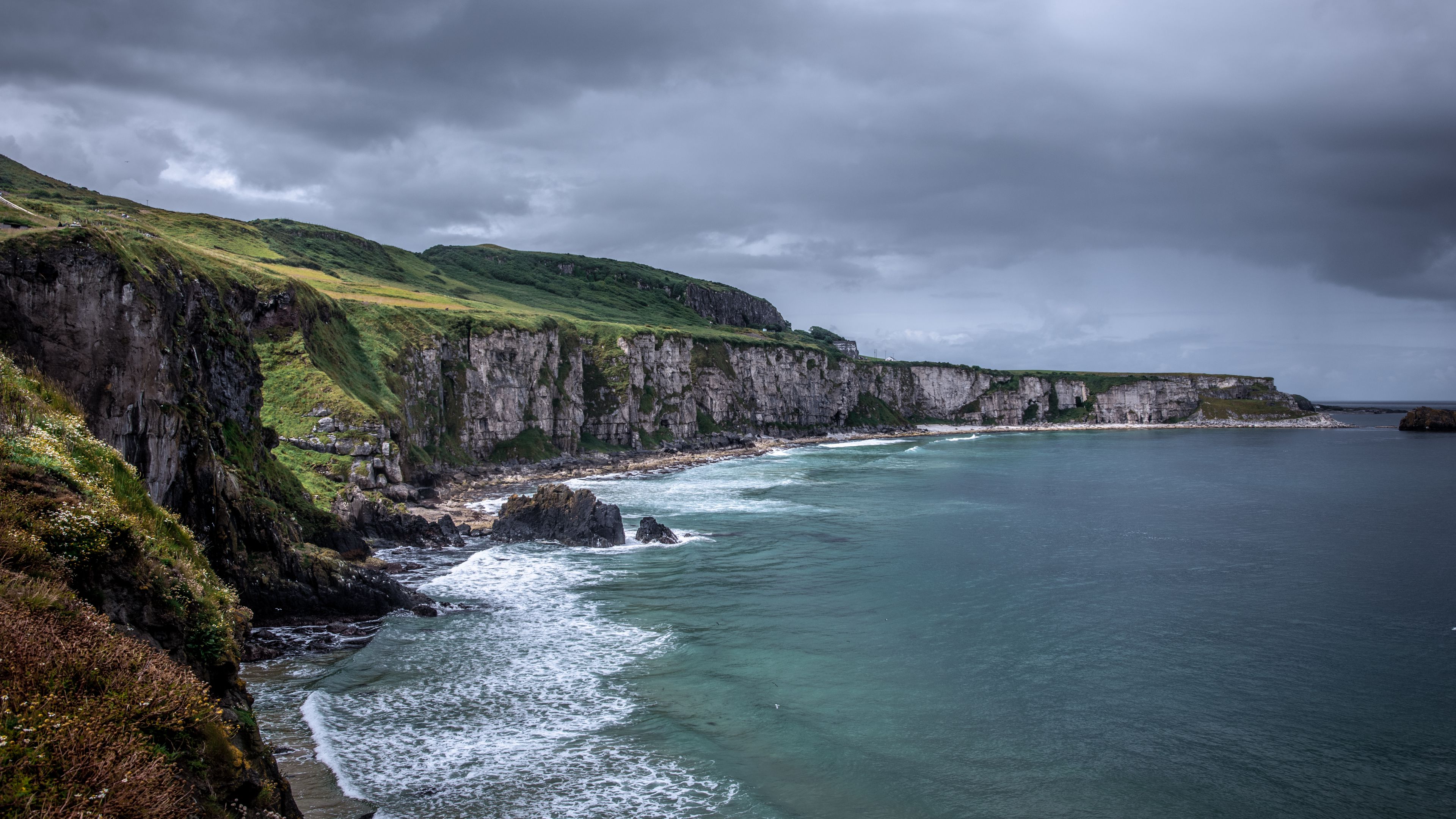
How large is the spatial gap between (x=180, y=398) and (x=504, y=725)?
1406cm

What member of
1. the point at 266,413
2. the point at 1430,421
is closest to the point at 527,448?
the point at 266,413

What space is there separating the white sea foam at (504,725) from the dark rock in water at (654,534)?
13.4 m

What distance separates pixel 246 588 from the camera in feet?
76.4

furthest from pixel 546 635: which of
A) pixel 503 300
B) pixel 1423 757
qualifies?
pixel 503 300

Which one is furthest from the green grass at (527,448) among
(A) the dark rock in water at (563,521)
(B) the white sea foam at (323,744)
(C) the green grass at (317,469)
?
(B) the white sea foam at (323,744)

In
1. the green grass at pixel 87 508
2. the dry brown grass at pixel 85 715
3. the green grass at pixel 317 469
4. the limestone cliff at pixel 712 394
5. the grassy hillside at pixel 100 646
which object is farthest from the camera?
the limestone cliff at pixel 712 394

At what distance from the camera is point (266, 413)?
45062mm

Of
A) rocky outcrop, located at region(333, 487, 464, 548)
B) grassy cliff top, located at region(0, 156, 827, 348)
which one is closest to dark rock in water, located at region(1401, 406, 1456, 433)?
grassy cliff top, located at region(0, 156, 827, 348)

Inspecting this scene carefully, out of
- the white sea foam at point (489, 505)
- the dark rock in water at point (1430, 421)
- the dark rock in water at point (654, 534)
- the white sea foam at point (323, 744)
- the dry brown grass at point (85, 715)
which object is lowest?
the white sea foam at point (489, 505)

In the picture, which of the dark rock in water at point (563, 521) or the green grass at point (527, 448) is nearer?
the dark rock in water at point (563, 521)

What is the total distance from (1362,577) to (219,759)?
40.3m

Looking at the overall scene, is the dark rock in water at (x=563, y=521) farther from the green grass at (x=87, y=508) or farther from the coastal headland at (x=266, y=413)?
the green grass at (x=87, y=508)

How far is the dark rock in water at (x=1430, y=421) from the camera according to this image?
456 feet

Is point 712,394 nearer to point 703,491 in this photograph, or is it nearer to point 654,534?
point 703,491
